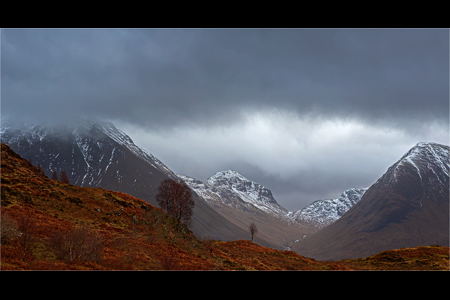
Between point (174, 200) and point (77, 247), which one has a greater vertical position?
point (174, 200)

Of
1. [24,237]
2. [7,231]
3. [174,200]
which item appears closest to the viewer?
[24,237]

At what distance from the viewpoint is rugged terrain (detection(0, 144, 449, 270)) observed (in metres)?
25.0

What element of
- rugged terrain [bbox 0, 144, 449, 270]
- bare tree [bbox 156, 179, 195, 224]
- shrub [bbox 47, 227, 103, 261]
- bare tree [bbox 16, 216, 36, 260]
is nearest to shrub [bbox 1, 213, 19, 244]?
rugged terrain [bbox 0, 144, 449, 270]

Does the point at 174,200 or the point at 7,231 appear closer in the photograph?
the point at 7,231

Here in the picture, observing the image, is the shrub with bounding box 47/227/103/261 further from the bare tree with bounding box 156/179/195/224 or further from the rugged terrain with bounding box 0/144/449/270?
the bare tree with bounding box 156/179/195/224

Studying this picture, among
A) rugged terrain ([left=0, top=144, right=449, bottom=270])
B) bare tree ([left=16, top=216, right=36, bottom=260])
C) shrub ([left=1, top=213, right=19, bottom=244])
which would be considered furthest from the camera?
rugged terrain ([left=0, top=144, right=449, bottom=270])

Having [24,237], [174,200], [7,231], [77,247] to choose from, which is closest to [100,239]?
[77,247]

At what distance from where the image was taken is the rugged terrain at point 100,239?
2495cm

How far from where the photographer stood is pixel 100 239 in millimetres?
28828

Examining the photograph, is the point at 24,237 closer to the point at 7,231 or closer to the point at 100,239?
the point at 7,231

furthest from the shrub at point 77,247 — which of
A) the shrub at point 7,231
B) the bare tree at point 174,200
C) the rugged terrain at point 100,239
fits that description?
the bare tree at point 174,200

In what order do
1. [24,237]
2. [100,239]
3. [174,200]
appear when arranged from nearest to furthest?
[24,237]
[100,239]
[174,200]

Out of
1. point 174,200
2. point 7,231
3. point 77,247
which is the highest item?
point 174,200

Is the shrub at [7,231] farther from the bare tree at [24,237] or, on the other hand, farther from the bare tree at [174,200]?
the bare tree at [174,200]
